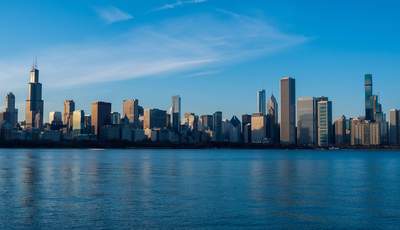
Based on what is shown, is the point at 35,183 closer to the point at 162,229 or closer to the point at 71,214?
the point at 71,214

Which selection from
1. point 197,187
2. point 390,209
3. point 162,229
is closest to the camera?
point 162,229

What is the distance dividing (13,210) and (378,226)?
30.6 m

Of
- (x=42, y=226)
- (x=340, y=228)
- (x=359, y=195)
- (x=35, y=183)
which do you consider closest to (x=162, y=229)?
(x=42, y=226)

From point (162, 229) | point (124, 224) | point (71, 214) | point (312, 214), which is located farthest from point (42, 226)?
point (312, 214)

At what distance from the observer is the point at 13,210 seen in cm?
3309

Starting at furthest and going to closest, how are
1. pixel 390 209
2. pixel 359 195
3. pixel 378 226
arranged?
1. pixel 359 195
2. pixel 390 209
3. pixel 378 226

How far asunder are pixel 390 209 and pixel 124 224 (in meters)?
24.9

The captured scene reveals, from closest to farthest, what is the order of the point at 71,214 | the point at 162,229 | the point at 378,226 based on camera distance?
the point at 162,229
the point at 378,226
the point at 71,214

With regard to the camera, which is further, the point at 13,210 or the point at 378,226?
the point at 13,210

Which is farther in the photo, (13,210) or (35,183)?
(35,183)

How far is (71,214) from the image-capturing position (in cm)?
3161

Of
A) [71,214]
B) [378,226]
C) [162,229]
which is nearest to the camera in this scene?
[162,229]

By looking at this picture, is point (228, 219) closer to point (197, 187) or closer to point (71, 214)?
point (71, 214)

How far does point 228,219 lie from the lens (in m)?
30.6
